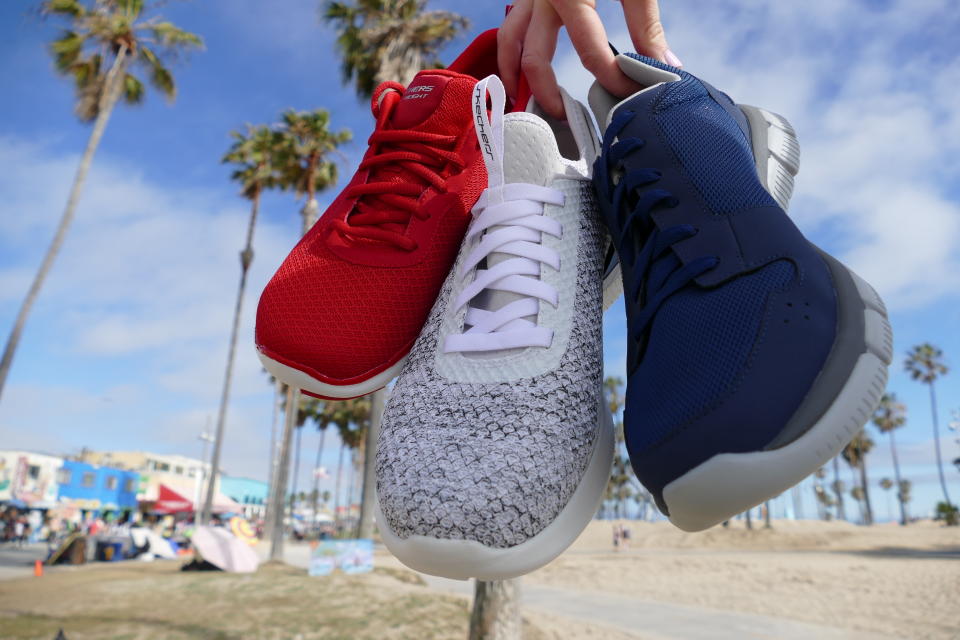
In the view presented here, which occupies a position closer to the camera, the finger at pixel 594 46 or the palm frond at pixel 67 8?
the finger at pixel 594 46

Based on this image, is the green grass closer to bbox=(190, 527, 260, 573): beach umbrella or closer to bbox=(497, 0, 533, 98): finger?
bbox=(190, 527, 260, 573): beach umbrella

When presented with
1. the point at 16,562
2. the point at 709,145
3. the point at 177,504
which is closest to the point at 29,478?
the point at 177,504

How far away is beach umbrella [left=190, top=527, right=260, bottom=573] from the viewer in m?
17.9

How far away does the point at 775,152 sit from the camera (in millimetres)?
1028

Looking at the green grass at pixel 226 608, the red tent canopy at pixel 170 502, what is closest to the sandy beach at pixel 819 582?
the green grass at pixel 226 608

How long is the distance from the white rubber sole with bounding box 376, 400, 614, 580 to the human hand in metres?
0.64

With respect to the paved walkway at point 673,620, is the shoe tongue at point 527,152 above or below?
above

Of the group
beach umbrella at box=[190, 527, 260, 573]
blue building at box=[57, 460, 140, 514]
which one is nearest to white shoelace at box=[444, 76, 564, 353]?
beach umbrella at box=[190, 527, 260, 573]

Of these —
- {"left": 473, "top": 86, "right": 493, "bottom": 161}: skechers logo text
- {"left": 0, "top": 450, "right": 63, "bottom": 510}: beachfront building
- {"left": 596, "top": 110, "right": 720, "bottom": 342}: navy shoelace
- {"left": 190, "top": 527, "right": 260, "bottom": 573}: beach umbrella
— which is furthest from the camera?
{"left": 0, "top": 450, "right": 63, "bottom": 510}: beachfront building

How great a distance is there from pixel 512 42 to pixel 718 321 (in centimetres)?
75

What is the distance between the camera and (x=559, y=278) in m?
0.96

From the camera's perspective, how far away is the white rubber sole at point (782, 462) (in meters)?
0.66

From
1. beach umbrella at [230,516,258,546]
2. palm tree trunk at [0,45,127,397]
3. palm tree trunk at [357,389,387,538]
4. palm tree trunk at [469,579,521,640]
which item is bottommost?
beach umbrella at [230,516,258,546]

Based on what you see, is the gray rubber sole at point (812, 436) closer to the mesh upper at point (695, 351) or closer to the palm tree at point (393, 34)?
the mesh upper at point (695, 351)
